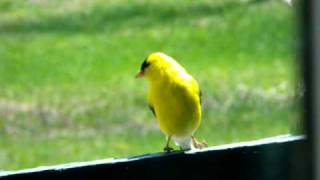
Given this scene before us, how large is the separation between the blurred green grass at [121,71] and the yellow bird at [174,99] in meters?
1.16

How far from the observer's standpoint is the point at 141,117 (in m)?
4.53

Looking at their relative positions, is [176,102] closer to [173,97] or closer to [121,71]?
[173,97]

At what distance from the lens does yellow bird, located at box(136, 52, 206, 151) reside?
7.95 feet

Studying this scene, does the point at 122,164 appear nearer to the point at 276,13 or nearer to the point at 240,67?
the point at 240,67

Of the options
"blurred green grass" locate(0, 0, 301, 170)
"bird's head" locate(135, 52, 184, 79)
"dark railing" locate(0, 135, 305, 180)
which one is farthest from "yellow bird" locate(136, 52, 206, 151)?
"blurred green grass" locate(0, 0, 301, 170)

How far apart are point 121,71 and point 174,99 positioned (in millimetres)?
2711

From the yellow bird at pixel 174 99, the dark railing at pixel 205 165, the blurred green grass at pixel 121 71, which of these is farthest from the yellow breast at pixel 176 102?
the blurred green grass at pixel 121 71

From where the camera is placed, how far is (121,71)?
512cm

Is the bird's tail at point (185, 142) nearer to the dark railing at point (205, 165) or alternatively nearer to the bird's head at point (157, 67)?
the bird's head at point (157, 67)

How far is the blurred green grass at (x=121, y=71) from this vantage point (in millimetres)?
4297

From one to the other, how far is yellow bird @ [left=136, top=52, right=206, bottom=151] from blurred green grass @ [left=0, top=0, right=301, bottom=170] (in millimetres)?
1156

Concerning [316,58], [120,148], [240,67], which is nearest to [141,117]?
[120,148]

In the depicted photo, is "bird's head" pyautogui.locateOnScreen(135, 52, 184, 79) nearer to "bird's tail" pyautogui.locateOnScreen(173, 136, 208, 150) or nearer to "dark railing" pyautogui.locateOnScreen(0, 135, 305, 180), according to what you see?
"bird's tail" pyautogui.locateOnScreen(173, 136, 208, 150)

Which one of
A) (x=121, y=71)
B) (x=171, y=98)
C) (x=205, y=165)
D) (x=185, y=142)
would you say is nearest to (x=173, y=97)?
(x=171, y=98)
